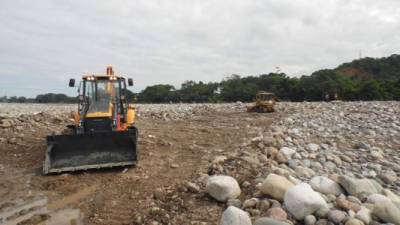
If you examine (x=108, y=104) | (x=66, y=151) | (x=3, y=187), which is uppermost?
(x=108, y=104)

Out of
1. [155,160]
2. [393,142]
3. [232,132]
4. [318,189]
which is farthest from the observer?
[232,132]

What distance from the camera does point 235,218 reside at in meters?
4.55

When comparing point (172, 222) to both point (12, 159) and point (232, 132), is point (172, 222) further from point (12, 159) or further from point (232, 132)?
point (232, 132)

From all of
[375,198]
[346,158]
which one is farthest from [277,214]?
[346,158]

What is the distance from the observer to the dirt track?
5.44 m

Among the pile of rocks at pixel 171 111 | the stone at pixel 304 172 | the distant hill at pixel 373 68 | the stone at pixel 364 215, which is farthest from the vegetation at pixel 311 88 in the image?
the stone at pixel 364 215

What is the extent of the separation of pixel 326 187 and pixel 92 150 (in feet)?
15.7

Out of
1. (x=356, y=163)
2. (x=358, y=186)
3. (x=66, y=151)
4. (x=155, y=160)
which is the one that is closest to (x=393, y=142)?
(x=356, y=163)

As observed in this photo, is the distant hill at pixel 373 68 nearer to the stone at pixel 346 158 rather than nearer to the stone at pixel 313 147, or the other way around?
the stone at pixel 313 147

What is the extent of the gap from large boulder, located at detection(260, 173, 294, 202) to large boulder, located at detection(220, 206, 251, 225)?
2.59 ft

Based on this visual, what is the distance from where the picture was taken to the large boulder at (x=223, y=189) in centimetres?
552

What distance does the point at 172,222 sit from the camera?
5066 millimetres

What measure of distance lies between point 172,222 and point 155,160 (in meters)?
3.65

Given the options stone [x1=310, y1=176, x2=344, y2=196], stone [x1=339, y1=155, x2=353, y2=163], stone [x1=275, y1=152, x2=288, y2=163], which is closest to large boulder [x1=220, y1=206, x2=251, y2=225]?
stone [x1=310, y1=176, x2=344, y2=196]
